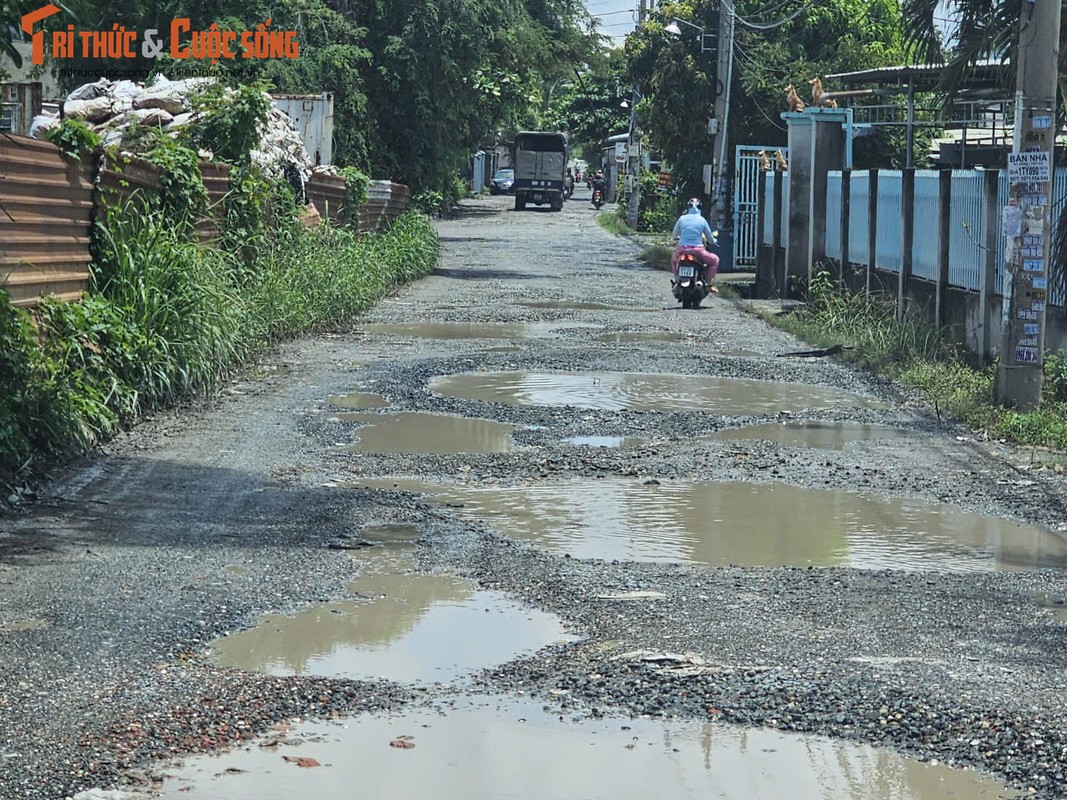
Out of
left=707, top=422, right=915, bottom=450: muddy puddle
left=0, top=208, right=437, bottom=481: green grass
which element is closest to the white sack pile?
left=0, top=208, right=437, bottom=481: green grass

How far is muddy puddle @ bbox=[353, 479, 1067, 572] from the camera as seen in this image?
6930 mm

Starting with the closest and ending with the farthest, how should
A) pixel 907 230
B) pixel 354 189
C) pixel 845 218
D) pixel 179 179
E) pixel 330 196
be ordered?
pixel 179 179 → pixel 907 230 → pixel 845 218 → pixel 330 196 → pixel 354 189

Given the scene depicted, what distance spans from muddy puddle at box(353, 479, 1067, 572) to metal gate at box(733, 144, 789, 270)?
18.5 m

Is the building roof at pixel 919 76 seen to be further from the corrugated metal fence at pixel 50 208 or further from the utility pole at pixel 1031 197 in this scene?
the corrugated metal fence at pixel 50 208

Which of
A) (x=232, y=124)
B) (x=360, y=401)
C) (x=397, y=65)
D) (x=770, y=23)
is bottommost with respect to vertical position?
(x=360, y=401)

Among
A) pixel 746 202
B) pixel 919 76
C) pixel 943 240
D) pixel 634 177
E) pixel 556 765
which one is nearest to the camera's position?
pixel 556 765

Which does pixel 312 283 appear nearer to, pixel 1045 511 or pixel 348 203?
pixel 348 203

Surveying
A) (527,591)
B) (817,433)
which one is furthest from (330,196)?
Result: (527,591)

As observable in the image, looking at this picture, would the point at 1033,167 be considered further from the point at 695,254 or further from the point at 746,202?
the point at 746,202

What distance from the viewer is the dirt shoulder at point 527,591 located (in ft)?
14.9

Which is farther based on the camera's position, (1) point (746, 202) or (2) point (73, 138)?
(1) point (746, 202)

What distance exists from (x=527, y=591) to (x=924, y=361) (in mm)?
8436

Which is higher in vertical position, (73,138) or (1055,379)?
(73,138)

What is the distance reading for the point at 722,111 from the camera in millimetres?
28922
